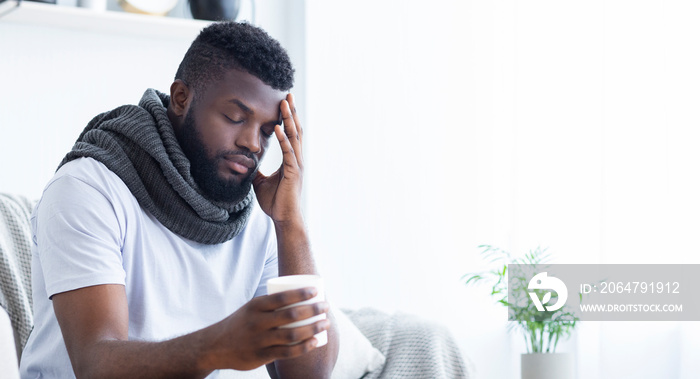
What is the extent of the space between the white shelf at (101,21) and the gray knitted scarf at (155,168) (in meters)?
1.27

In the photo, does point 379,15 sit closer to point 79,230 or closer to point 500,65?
point 500,65

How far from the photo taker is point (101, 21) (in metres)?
2.49

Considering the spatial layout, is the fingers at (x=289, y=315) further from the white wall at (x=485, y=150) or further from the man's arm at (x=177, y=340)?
the white wall at (x=485, y=150)

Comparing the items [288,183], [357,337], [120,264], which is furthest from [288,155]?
[357,337]

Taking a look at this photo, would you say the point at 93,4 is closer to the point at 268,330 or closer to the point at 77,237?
the point at 77,237

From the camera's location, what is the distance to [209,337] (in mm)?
876

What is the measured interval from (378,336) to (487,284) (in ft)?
3.45

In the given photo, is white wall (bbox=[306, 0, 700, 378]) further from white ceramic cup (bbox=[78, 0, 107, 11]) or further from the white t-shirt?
the white t-shirt

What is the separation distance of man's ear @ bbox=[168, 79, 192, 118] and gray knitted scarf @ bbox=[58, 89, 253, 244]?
0.22ft

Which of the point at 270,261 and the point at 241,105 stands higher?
the point at 241,105

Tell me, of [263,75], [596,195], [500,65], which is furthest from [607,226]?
[263,75]

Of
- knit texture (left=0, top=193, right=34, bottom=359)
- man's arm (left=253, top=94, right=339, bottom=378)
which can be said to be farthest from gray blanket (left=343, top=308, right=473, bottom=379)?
knit texture (left=0, top=193, right=34, bottom=359)

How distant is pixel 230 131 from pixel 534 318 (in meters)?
1.64

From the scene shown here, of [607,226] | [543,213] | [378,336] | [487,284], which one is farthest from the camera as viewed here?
[487,284]
